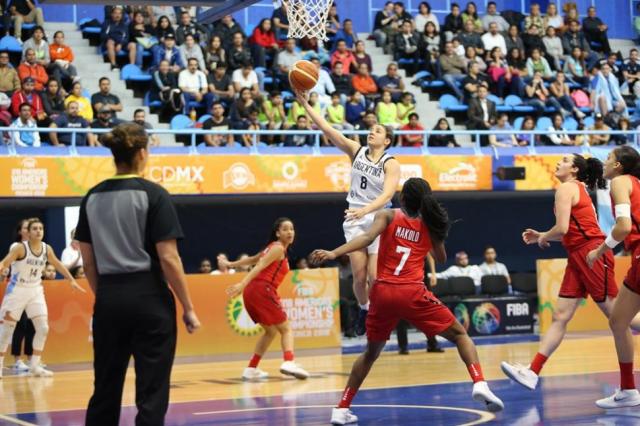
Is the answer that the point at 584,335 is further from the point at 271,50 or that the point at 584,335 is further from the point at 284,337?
the point at 271,50

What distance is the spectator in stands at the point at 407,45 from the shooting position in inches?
987

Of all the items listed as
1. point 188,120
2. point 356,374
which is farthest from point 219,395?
point 188,120

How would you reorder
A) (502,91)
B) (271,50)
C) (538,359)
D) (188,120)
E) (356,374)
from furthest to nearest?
1. (502,91)
2. (271,50)
3. (188,120)
4. (538,359)
5. (356,374)

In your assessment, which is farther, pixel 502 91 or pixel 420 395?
pixel 502 91

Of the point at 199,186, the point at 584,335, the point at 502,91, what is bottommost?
the point at 584,335

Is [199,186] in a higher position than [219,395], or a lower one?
higher

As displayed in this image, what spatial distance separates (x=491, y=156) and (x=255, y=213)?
5262 mm

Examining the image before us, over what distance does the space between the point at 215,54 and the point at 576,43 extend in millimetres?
9917

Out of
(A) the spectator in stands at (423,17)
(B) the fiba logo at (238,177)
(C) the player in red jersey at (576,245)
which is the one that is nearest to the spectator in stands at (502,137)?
(A) the spectator in stands at (423,17)

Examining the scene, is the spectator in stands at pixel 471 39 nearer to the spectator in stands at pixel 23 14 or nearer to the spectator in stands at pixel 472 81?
the spectator in stands at pixel 472 81

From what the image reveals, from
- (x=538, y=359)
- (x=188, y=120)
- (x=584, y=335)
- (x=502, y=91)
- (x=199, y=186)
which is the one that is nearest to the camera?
(x=538, y=359)

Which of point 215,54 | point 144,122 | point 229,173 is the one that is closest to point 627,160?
point 229,173

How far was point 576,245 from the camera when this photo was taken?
9602 mm

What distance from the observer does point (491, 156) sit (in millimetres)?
21484
